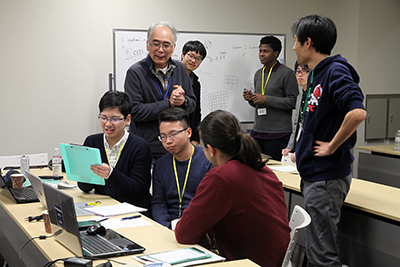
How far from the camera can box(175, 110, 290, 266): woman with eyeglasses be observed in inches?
66.9

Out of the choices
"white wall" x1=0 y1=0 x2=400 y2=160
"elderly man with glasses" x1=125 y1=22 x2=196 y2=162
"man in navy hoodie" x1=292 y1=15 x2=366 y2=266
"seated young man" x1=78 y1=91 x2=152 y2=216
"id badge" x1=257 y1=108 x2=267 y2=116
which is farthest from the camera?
"id badge" x1=257 y1=108 x2=267 y2=116

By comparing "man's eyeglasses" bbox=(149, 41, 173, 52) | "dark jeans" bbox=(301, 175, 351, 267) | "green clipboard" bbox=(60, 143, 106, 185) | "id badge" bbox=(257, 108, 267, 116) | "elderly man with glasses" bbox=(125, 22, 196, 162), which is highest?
"man's eyeglasses" bbox=(149, 41, 173, 52)

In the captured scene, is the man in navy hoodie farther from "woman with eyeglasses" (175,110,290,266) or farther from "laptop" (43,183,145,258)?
"laptop" (43,183,145,258)

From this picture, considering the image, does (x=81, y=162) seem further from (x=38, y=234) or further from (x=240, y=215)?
(x=240, y=215)

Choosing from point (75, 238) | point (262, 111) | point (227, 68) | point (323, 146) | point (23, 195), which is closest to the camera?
point (75, 238)

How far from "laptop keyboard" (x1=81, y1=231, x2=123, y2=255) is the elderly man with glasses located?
1.28 meters

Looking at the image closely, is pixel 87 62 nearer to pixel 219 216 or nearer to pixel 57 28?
pixel 57 28

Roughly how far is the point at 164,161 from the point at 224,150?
0.84m

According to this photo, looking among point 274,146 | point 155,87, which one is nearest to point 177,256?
point 155,87

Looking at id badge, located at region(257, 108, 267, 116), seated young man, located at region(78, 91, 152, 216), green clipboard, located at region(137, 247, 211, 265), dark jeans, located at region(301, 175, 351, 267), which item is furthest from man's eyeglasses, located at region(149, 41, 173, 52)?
id badge, located at region(257, 108, 267, 116)

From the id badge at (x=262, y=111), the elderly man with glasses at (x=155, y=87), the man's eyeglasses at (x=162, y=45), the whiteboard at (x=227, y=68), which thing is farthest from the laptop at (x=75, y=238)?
the whiteboard at (x=227, y=68)

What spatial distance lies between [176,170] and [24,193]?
97 cm

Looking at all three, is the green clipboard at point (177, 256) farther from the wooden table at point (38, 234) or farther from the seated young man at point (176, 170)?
the seated young man at point (176, 170)

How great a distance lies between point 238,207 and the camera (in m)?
1.71
